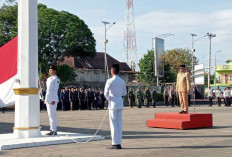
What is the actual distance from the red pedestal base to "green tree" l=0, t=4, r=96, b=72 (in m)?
34.8

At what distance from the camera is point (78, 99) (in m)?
35.0

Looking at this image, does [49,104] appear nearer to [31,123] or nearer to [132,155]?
[31,123]

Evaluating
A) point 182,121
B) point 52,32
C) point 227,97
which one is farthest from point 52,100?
point 52,32

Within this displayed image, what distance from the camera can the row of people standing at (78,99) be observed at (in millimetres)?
34281

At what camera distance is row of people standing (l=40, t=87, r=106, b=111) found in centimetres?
3428

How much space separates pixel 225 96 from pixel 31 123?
3143 centimetres

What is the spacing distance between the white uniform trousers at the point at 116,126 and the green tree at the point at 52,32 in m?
40.2

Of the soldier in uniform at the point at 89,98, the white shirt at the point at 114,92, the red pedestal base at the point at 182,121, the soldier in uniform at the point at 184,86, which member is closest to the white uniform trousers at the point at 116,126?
the white shirt at the point at 114,92

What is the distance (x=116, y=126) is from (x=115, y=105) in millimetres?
480

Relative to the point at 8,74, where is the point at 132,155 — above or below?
below

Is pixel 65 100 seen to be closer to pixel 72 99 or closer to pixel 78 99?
pixel 72 99

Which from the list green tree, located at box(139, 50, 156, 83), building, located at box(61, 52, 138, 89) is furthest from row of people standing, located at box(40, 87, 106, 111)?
green tree, located at box(139, 50, 156, 83)

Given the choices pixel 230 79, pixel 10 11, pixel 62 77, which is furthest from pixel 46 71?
pixel 230 79

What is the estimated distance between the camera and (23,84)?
1166 centimetres
